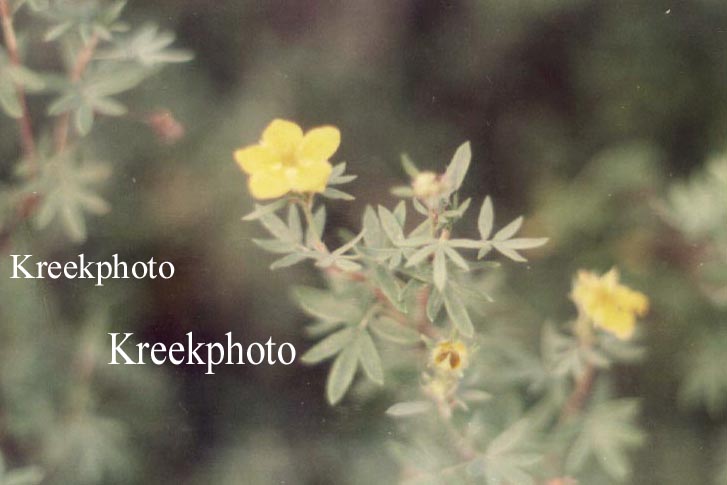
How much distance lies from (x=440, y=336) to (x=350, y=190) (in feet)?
3.08

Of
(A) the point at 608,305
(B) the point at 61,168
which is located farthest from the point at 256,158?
(A) the point at 608,305

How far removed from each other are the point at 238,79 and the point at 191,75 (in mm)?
141

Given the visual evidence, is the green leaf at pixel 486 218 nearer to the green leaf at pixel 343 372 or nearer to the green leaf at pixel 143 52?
the green leaf at pixel 343 372

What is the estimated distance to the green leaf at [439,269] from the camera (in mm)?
1405

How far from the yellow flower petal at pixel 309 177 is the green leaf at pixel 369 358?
12.6 inches

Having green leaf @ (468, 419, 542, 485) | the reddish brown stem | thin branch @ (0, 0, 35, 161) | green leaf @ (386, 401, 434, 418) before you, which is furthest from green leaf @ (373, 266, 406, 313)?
thin branch @ (0, 0, 35, 161)

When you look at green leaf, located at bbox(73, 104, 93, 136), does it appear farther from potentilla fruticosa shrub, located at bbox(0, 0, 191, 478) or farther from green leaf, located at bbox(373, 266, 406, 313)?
green leaf, located at bbox(373, 266, 406, 313)

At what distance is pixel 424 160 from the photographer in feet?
8.55

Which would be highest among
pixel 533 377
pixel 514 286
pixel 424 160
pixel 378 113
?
pixel 378 113

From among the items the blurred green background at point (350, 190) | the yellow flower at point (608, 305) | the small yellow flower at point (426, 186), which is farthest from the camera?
the blurred green background at point (350, 190)

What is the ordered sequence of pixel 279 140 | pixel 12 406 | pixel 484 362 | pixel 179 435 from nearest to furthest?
pixel 279 140 < pixel 484 362 < pixel 12 406 < pixel 179 435

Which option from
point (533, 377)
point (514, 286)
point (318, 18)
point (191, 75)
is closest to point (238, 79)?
point (191, 75)

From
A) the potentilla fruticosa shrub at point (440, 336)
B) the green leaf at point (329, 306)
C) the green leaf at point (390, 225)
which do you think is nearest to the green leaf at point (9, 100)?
the potentilla fruticosa shrub at point (440, 336)

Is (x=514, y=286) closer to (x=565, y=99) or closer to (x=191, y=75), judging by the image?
(x=565, y=99)
